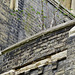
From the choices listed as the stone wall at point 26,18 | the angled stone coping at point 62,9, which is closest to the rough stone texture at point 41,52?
the stone wall at point 26,18

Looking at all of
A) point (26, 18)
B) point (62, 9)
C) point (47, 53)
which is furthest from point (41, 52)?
point (62, 9)

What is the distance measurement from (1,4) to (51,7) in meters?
3.96

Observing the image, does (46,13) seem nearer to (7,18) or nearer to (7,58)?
(7,18)

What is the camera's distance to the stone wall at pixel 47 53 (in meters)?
7.16

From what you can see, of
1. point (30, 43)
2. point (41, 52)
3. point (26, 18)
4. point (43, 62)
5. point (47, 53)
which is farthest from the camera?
point (26, 18)

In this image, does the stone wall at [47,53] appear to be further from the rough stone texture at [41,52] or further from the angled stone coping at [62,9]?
the angled stone coping at [62,9]

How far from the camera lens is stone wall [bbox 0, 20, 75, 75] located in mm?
7156

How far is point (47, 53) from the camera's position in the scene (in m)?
7.66

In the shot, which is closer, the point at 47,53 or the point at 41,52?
the point at 47,53

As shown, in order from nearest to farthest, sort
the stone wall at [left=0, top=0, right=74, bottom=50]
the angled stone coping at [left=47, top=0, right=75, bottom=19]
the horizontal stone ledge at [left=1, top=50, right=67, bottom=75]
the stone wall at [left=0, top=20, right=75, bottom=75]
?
the stone wall at [left=0, top=20, right=75, bottom=75] → the horizontal stone ledge at [left=1, top=50, right=67, bottom=75] → the stone wall at [left=0, top=0, right=74, bottom=50] → the angled stone coping at [left=47, top=0, right=75, bottom=19]

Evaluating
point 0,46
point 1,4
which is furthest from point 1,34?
point 1,4

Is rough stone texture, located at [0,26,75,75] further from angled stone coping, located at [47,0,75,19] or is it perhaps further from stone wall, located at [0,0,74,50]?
angled stone coping, located at [47,0,75,19]

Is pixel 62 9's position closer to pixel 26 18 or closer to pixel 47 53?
pixel 26 18

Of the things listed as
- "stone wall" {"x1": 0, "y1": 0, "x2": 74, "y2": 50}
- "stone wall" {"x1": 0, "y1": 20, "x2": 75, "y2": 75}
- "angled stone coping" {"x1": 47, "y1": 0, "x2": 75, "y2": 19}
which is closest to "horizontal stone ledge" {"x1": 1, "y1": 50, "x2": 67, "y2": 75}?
"stone wall" {"x1": 0, "y1": 20, "x2": 75, "y2": 75}
